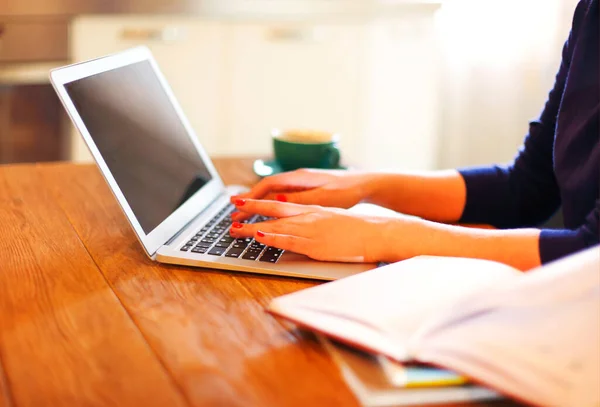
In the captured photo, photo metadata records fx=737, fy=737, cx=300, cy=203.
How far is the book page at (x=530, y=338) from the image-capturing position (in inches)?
21.8

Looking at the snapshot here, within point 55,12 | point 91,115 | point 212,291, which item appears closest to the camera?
point 212,291

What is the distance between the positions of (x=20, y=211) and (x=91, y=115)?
23cm

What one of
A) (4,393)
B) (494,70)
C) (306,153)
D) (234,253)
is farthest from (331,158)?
(494,70)

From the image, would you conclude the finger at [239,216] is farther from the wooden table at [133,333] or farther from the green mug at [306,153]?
the green mug at [306,153]

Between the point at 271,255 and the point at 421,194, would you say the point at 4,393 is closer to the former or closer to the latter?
the point at 271,255

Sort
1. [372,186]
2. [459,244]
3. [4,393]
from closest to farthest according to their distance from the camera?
1. [4,393]
2. [459,244]
3. [372,186]

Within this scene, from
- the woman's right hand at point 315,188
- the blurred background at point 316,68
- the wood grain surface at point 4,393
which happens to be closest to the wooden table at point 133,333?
the wood grain surface at point 4,393

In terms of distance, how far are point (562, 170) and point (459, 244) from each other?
10.2 inches

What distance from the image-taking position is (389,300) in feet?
2.12

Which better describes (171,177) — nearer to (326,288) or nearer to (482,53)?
(326,288)

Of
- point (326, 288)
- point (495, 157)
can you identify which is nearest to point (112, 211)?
point (326, 288)

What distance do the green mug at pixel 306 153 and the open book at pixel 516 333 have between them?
0.60 metres

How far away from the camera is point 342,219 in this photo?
0.86m

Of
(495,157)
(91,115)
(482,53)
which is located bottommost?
(495,157)
